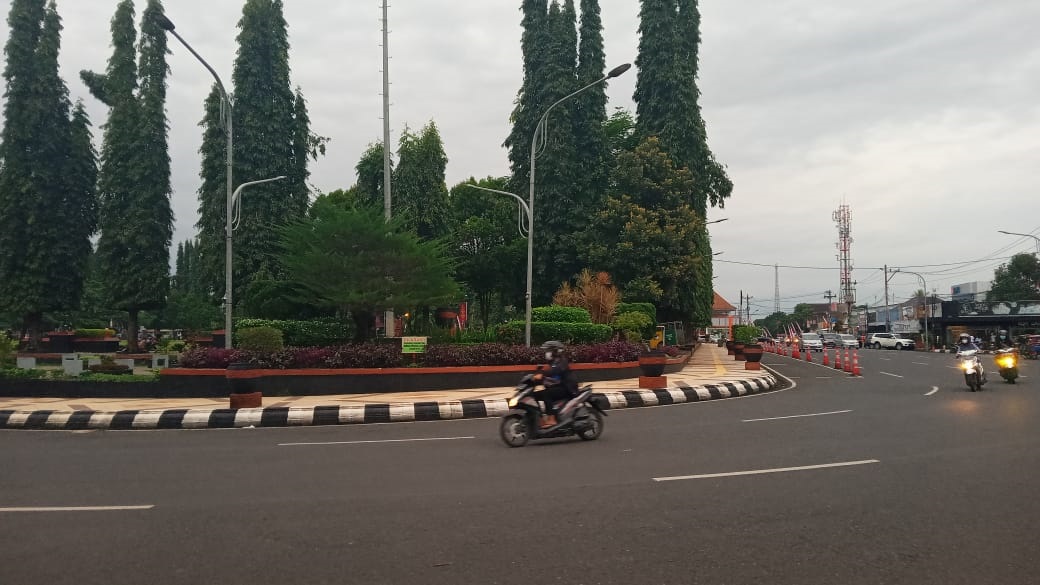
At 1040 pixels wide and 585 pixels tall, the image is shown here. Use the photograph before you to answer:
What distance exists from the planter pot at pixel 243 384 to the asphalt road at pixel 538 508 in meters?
2.97

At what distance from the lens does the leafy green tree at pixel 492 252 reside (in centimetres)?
4884

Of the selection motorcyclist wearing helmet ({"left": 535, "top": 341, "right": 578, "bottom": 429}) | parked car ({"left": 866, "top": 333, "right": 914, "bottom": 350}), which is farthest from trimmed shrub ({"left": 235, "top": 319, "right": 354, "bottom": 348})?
parked car ({"left": 866, "top": 333, "right": 914, "bottom": 350})

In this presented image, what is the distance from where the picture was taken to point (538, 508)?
609 cm

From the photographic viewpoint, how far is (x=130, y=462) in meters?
8.91

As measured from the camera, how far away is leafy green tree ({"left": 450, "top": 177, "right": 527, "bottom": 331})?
48.8m

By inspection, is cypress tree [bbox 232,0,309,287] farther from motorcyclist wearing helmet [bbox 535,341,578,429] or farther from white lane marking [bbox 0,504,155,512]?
white lane marking [bbox 0,504,155,512]

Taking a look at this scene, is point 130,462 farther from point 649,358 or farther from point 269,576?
point 649,358

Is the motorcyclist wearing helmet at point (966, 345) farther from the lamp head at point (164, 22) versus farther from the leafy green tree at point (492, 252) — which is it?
the leafy green tree at point (492, 252)

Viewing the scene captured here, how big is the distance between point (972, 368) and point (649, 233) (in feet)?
60.2

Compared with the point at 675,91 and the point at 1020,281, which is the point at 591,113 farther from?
the point at 1020,281

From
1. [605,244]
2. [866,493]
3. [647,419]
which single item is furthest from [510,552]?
[605,244]

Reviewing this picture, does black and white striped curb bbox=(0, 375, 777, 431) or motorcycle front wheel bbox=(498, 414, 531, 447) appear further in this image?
black and white striped curb bbox=(0, 375, 777, 431)

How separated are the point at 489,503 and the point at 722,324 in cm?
12538

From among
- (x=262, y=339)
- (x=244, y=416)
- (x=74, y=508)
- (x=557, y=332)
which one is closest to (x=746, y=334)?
(x=557, y=332)
